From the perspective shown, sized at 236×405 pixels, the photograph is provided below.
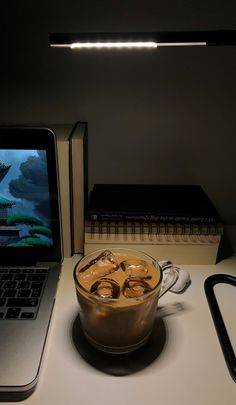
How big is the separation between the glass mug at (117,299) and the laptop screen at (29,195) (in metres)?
0.14

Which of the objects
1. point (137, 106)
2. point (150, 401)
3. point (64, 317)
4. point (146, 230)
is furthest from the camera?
point (137, 106)

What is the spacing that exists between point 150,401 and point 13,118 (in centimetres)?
62

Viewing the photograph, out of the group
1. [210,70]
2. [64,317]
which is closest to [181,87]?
[210,70]

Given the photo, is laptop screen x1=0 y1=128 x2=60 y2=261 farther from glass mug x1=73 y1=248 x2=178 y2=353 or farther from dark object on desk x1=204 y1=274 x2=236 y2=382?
dark object on desk x1=204 y1=274 x2=236 y2=382

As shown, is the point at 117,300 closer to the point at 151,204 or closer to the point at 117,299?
the point at 117,299

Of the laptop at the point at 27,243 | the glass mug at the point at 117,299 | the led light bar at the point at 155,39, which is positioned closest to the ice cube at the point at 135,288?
the glass mug at the point at 117,299

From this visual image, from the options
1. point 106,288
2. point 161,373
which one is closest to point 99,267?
point 106,288

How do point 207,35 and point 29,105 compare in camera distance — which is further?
point 29,105

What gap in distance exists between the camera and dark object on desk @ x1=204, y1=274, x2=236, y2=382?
49 cm

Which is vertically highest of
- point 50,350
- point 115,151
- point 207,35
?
point 207,35

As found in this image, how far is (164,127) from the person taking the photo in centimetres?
80

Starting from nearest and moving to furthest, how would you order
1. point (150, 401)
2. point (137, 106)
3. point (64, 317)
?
point (150, 401), point (64, 317), point (137, 106)

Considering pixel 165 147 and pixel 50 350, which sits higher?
pixel 165 147

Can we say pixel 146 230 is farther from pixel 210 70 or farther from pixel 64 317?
pixel 210 70
